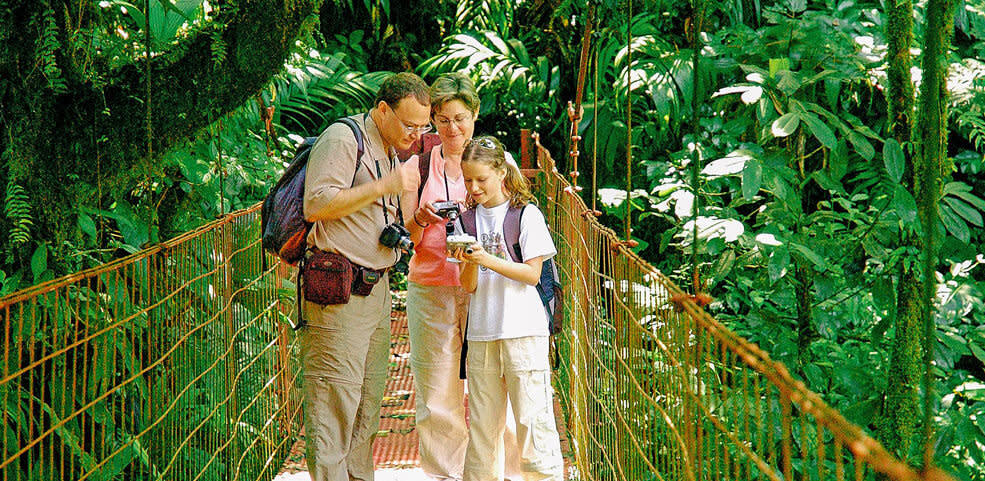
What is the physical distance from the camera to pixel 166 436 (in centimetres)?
248

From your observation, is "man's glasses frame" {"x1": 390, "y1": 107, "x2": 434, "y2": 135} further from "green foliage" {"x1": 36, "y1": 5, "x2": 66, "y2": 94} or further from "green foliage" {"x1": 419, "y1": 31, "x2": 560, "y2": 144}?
"green foliage" {"x1": 419, "y1": 31, "x2": 560, "y2": 144}

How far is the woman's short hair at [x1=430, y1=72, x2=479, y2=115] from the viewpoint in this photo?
2.89 meters

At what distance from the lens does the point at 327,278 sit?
7.98ft

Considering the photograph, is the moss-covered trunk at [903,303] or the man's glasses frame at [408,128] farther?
the moss-covered trunk at [903,303]

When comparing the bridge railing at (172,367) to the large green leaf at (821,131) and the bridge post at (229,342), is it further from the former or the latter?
the large green leaf at (821,131)

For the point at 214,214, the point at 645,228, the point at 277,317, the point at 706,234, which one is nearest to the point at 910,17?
the point at 706,234

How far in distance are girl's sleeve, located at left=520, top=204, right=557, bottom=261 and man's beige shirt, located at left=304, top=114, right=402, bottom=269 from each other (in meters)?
0.35

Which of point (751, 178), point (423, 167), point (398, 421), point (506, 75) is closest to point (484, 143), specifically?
point (423, 167)

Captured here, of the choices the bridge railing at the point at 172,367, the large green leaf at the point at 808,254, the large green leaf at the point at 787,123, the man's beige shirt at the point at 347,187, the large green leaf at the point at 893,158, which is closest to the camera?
the bridge railing at the point at 172,367

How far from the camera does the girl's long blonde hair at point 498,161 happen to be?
275cm

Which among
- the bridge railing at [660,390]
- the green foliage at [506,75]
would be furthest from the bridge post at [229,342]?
the green foliage at [506,75]

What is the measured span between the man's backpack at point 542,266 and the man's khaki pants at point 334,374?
0.37m

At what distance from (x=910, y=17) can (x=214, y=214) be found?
2949mm

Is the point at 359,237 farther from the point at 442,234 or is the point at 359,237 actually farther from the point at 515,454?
the point at 515,454
